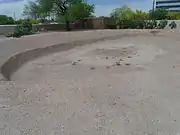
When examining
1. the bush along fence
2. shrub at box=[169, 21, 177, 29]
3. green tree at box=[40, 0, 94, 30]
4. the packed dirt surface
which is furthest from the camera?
green tree at box=[40, 0, 94, 30]

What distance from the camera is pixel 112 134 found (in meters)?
5.30

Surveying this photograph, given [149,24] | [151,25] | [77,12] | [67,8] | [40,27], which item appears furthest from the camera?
[67,8]

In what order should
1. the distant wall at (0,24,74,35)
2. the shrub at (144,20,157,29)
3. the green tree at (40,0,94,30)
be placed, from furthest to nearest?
the green tree at (40,0,94,30) → the distant wall at (0,24,74,35) → the shrub at (144,20,157,29)

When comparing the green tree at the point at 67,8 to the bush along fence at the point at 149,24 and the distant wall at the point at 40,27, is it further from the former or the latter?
the bush along fence at the point at 149,24

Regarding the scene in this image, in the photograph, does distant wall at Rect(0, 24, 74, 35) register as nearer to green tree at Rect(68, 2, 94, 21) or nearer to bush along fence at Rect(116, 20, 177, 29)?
green tree at Rect(68, 2, 94, 21)

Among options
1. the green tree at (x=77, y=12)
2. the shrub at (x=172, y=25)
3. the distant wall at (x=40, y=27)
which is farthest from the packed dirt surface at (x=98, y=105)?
the green tree at (x=77, y=12)

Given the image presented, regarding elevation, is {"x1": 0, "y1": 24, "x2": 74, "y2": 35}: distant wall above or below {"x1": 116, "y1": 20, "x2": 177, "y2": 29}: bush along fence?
below

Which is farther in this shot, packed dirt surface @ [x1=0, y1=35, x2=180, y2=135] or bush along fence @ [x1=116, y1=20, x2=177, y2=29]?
bush along fence @ [x1=116, y1=20, x2=177, y2=29]

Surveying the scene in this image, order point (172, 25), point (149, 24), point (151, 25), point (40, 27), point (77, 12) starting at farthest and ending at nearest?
point (77, 12), point (40, 27), point (149, 24), point (151, 25), point (172, 25)

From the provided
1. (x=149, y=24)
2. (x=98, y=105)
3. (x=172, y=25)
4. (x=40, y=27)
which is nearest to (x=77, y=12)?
(x=40, y=27)

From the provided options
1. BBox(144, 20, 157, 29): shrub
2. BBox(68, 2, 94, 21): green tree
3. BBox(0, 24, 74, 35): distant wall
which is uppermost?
BBox(68, 2, 94, 21): green tree

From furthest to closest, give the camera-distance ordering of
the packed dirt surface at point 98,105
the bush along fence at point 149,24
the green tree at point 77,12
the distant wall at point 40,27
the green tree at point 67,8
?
1. the green tree at point 67,8
2. the green tree at point 77,12
3. the distant wall at point 40,27
4. the bush along fence at point 149,24
5. the packed dirt surface at point 98,105

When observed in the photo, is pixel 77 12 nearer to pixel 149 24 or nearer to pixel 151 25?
pixel 149 24

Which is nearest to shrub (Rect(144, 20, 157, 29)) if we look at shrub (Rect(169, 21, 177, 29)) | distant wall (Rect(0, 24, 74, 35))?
shrub (Rect(169, 21, 177, 29))
